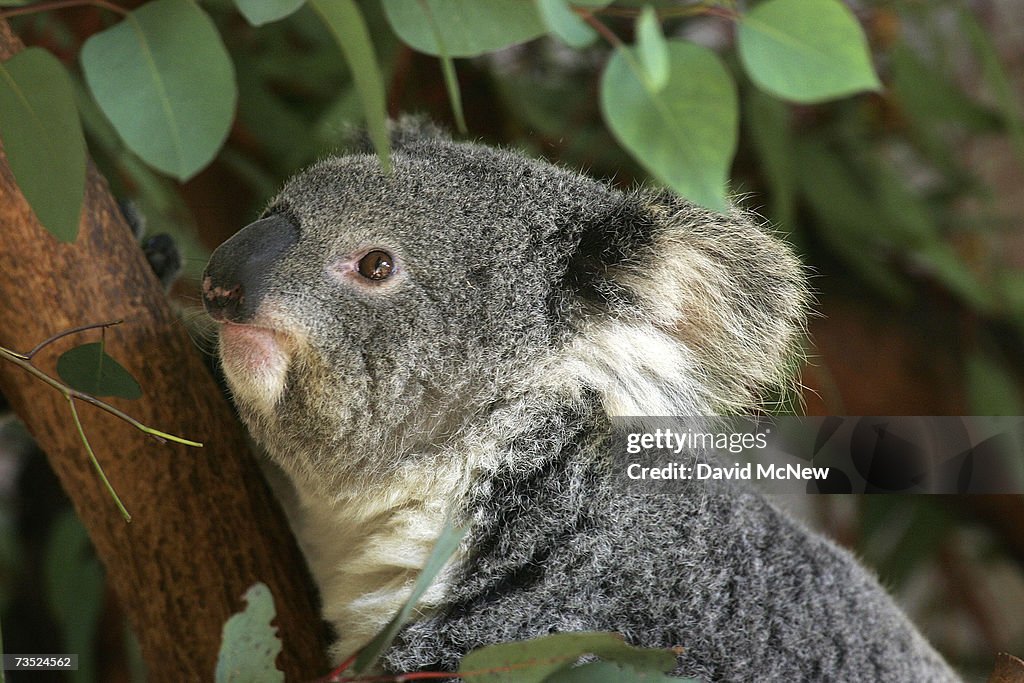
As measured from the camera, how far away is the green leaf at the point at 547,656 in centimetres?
89

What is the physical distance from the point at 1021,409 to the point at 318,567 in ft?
7.30

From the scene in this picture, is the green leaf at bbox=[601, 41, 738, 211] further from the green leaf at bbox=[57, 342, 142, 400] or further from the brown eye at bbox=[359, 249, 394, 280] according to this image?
the green leaf at bbox=[57, 342, 142, 400]

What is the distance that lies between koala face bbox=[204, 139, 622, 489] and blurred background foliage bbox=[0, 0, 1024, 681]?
754mm

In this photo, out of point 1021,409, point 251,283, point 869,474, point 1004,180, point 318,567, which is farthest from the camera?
point 1004,180

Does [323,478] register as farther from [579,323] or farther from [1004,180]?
[1004,180]

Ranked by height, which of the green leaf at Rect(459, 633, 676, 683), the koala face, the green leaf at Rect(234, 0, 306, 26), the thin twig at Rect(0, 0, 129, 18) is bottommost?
the green leaf at Rect(459, 633, 676, 683)

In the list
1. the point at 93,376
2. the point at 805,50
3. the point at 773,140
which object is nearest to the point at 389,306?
the point at 93,376

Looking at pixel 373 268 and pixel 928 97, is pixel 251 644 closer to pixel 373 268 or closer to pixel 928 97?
pixel 373 268

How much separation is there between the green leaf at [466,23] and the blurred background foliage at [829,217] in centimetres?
104

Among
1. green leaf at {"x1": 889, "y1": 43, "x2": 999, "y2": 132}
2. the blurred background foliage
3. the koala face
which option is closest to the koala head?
the koala face

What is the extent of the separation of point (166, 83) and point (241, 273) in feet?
0.86

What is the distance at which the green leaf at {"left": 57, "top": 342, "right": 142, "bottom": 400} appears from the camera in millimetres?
1078

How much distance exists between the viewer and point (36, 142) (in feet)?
3.13

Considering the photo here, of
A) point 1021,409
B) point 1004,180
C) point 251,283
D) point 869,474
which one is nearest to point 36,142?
point 251,283
